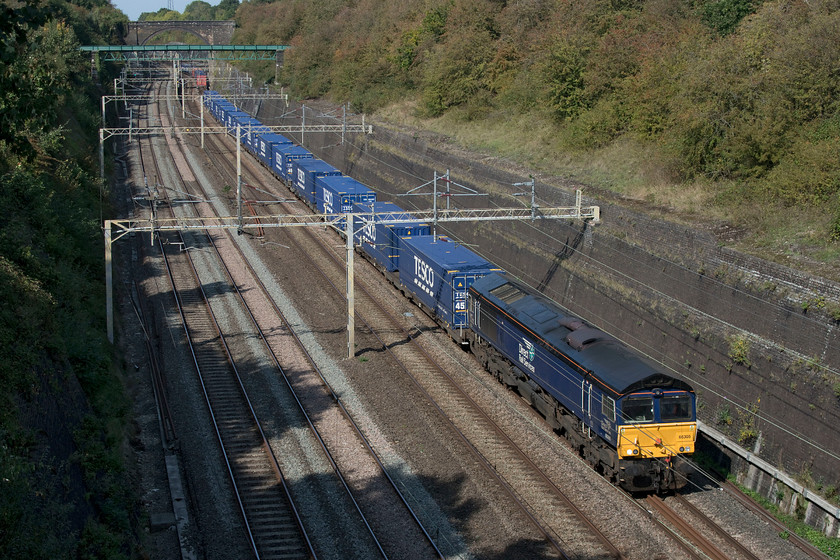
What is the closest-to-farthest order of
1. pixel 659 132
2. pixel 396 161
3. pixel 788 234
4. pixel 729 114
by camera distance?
pixel 788 234 → pixel 729 114 → pixel 659 132 → pixel 396 161

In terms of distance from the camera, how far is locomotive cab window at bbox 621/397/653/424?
53.4 ft

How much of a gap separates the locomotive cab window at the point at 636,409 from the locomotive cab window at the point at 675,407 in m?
0.31

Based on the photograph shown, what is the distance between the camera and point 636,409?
53.5 ft

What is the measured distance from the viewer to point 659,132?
3372cm

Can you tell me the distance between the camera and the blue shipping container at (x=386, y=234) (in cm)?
2998

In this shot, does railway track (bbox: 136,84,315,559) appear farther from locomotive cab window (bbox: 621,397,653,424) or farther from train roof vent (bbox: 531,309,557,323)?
train roof vent (bbox: 531,309,557,323)

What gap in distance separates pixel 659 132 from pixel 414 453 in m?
21.5

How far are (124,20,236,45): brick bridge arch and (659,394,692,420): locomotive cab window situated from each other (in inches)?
4568

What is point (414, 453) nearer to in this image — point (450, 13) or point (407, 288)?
point (407, 288)

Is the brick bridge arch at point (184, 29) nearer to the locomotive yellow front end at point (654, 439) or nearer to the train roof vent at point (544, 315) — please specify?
the train roof vent at point (544, 315)

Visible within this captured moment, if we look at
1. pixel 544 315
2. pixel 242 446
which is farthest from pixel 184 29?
pixel 544 315

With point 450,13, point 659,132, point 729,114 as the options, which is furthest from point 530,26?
point 729,114

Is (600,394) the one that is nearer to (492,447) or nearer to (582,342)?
(582,342)

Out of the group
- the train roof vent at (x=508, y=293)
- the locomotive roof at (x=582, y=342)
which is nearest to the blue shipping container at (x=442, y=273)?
the locomotive roof at (x=582, y=342)
